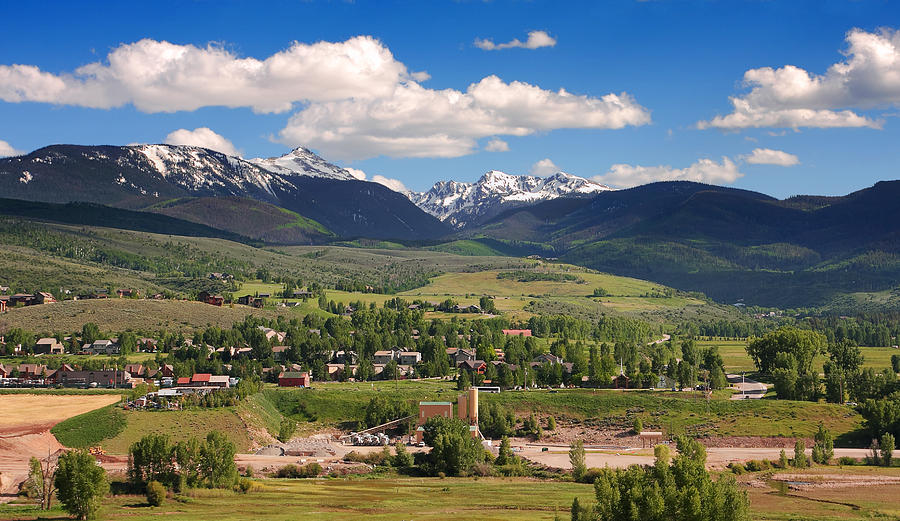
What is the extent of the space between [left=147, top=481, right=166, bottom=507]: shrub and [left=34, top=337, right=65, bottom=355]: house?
94.3 m

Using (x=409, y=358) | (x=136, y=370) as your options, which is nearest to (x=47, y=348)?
(x=136, y=370)

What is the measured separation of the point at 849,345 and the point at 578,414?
234ft

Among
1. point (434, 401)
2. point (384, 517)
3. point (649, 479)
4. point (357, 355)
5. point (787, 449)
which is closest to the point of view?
point (649, 479)

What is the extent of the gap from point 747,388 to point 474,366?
46.2 metres

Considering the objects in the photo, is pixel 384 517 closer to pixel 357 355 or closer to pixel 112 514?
pixel 112 514

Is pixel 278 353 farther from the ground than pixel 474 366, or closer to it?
farther from the ground

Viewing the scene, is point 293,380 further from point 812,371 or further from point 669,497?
point 669,497

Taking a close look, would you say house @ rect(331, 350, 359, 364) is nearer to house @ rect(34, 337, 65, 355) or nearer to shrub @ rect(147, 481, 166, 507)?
house @ rect(34, 337, 65, 355)

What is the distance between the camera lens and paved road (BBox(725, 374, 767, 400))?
156 m

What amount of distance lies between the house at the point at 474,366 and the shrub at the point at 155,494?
82864 millimetres

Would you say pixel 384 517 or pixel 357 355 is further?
pixel 357 355

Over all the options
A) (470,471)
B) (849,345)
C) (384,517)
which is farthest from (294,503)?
(849,345)

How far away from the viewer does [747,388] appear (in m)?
164

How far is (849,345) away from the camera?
189125 millimetres
